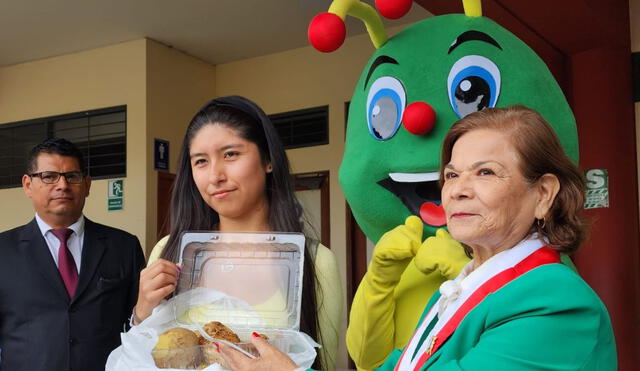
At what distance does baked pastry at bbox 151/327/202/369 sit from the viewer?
3.97 ft

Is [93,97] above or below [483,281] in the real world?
above

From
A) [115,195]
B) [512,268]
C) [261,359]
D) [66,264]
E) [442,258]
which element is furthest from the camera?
[115,195]

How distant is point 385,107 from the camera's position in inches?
81.9

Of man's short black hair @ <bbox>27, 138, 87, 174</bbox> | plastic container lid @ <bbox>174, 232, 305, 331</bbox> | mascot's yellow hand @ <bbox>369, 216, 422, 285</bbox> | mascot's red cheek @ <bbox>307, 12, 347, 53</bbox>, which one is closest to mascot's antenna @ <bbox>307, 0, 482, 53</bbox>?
mascot's red cheek @ <bbox>307, 12, 347, 53</bbox>

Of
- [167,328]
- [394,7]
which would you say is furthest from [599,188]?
[167,328]

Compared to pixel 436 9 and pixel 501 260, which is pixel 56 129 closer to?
pixel 436 9

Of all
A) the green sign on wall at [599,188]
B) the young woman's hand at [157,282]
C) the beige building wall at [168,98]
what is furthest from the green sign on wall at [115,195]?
the young woman's hand at [157,282]

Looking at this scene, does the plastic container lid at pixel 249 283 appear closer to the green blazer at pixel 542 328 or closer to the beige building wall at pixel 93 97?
the green blazer at pixel 542 328

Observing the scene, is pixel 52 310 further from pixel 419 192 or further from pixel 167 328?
pixel 419 192

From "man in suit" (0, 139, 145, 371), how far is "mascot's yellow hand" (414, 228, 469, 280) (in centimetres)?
124

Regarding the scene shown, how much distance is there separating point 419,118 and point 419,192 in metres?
0.25

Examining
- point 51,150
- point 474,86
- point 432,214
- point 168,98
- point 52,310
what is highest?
point 168,98

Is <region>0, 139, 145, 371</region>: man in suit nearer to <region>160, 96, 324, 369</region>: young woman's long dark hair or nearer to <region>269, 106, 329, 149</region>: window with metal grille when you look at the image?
<region>160, 96, 324, 369</region>: young woman's long dark hair

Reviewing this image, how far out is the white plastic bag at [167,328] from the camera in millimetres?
1237
